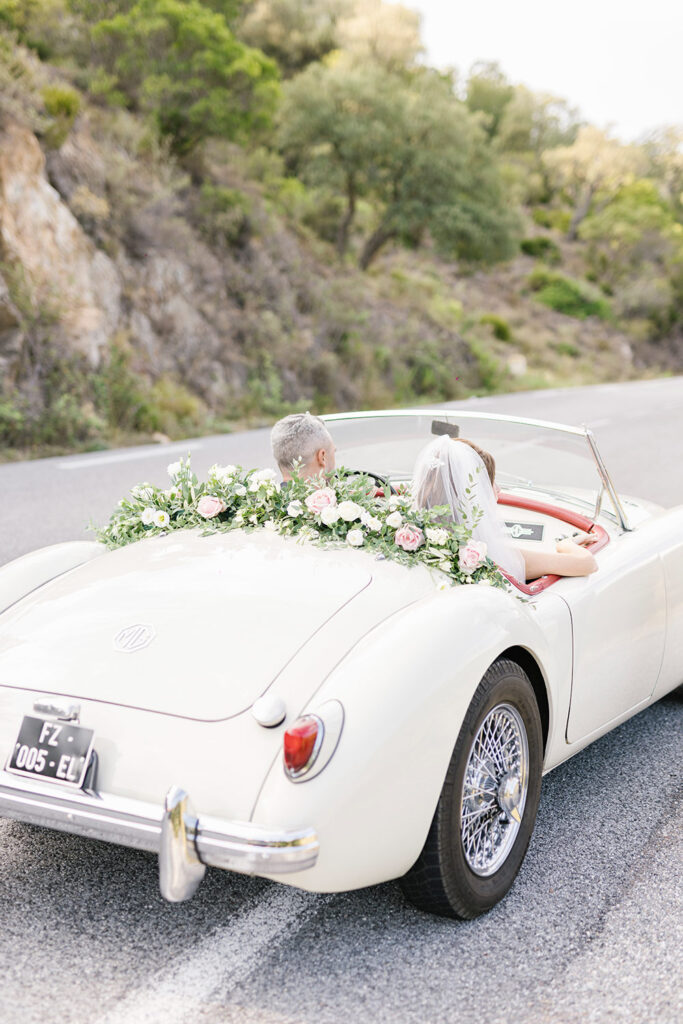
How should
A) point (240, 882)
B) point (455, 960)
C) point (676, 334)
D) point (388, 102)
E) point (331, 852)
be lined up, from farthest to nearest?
point (676, 334)
point (388, 102)
point (240, 882)
point (455, 960)
point (331, 852)

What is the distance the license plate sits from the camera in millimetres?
2568

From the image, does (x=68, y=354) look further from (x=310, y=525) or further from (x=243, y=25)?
(x=243, y=25)

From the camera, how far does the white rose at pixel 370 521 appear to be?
3.33 metres

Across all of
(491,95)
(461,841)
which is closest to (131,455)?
(461,841)

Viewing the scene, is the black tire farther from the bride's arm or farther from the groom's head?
the groom's head

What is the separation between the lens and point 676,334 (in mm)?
52781

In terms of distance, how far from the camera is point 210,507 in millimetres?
3662

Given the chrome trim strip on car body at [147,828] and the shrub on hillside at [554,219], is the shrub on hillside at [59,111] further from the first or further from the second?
the shrub on hillside at [554,219]

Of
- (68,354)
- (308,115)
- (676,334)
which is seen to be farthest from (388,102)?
(676,334)

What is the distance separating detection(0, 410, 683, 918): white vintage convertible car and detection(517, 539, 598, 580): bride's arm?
0.05 meters

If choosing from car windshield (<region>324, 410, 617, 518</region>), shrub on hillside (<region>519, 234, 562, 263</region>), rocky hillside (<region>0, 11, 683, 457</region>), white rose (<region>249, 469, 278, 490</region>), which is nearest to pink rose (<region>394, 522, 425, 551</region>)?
white rose (<region>249, 469, 278, 490</region>)

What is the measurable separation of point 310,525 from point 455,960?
56.0 inches

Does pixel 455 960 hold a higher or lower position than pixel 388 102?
lower

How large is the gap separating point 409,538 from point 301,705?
0.84m
